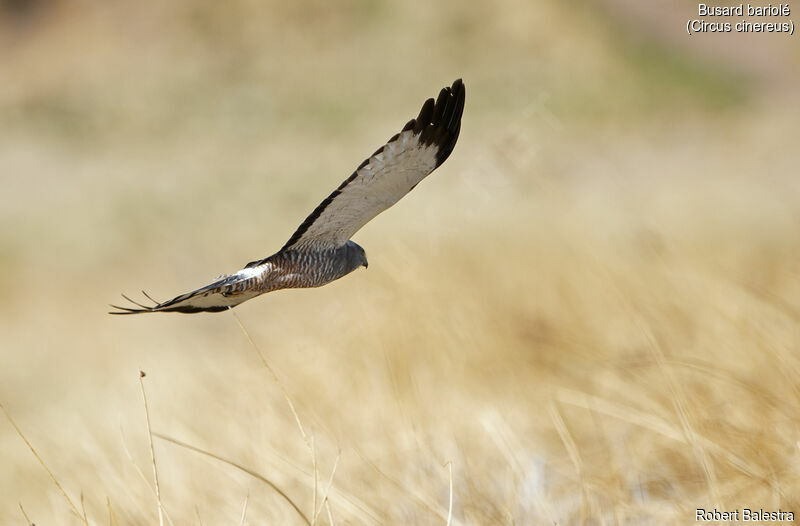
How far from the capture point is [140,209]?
1891 cm

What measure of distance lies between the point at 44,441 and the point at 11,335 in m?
11.4

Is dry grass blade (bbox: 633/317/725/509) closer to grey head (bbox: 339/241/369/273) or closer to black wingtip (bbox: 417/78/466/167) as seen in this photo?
black wingtip (bbox: 417/78/466/167)

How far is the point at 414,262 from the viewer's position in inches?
133

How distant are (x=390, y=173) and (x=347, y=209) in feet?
0.50

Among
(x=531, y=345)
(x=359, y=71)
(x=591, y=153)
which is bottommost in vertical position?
(x=531, y=345)

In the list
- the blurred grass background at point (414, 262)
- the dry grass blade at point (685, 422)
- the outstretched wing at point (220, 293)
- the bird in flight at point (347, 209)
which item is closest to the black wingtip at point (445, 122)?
the bird in flight at point (347, 209)

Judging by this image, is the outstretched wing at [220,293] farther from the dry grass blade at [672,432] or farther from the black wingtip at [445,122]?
the dry grass blade at [672,432]

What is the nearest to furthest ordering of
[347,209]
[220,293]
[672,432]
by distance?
[672,432]
[220,293]
[347,209]

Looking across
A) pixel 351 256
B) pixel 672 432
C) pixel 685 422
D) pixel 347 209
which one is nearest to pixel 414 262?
pixel 351 256

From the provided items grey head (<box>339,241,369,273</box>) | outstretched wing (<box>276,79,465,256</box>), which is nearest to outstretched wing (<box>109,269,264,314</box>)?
outstretched wing (<box>276,79,465,256</box>)

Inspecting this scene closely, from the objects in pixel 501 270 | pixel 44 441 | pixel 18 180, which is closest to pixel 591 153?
pixel 501 270

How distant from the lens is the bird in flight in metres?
2.00

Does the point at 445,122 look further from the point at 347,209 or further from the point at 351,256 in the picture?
the point at 351,256

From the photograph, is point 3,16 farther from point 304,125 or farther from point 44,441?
point 44,441
